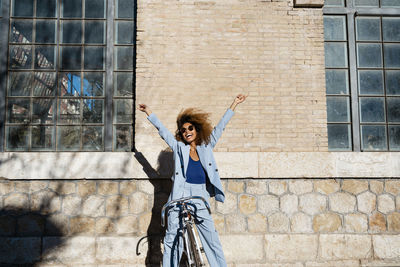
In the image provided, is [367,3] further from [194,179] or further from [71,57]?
[71,57]

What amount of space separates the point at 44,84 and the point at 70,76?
1.42 ft

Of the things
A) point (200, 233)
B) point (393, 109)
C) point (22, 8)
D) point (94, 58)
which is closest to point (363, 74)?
point (393, 109)

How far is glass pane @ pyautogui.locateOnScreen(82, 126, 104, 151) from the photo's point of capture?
17.3 feet

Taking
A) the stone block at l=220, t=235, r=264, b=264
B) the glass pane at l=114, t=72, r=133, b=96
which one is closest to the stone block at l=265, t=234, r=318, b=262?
the stone block at l=220, t=235, r=264, b=264

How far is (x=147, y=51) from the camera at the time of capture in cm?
516

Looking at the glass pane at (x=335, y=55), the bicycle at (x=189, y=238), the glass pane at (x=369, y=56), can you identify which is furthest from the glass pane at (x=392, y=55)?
the bicycle at (x=189, y=238)

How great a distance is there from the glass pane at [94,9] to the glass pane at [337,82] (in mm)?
3926

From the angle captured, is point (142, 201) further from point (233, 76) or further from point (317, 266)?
point (317, 266)

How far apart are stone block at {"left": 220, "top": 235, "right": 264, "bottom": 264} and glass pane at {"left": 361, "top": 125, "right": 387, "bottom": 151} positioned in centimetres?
238

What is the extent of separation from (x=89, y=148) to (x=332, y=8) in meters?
4.74

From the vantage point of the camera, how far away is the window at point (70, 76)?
5.29 metres

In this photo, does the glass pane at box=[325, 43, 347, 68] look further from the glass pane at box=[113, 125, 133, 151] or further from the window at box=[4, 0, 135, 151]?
the glass pane at box=[113, 125, 133, 151]

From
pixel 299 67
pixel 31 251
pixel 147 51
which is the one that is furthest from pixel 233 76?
pixel 31 251

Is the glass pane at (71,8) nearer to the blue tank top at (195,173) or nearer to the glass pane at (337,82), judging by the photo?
the blue tank top at (195,173)
